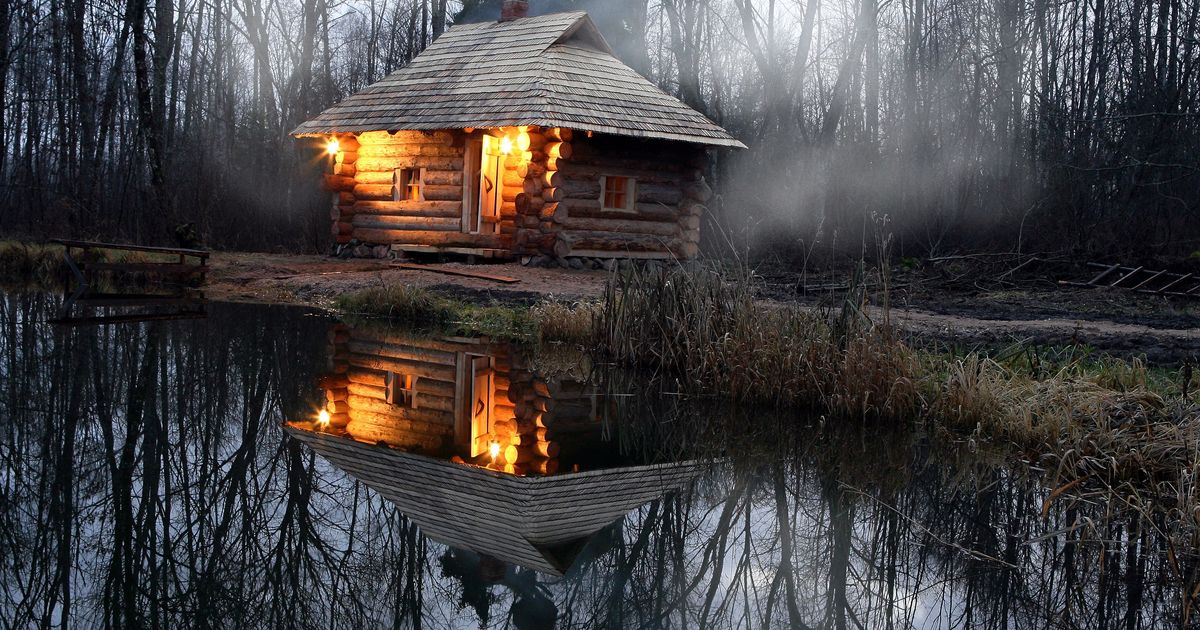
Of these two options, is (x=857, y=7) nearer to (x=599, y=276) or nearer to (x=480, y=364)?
(x=599, y=276)

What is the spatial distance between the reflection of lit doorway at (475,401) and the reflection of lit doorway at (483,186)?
907cm

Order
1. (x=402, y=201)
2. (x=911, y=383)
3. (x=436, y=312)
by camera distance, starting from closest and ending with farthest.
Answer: (x=911, y=383) < (x=436, y=312) < (x=402, y=201)

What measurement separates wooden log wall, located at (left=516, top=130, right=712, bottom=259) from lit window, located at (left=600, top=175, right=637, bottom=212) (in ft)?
0.42

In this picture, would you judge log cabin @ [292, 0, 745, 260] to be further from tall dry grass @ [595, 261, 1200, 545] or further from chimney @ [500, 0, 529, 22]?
tall dry grass @ [595, 261, 1200, 545]

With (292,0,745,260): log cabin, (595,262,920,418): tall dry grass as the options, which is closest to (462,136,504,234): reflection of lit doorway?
(292,0,745,260): log cabin

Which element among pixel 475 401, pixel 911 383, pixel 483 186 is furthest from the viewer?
pixel 483 186

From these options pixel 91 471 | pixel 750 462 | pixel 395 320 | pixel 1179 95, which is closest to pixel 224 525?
pixel 91 471

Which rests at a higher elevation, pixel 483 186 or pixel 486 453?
pixel 483 186

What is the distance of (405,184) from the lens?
21.0 metres

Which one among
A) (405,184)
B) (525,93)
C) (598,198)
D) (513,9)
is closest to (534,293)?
(598,198)

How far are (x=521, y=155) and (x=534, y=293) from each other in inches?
186

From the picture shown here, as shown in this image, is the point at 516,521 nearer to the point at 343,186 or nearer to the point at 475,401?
the point at 475,401

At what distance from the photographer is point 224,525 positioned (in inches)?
203

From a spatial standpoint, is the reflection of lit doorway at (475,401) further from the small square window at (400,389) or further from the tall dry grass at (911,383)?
the tall dry grass at (911,383)
